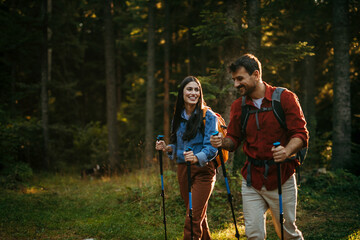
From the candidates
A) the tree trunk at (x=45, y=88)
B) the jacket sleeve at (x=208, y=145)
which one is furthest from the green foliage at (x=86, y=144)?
the jacket sleeve at (x=208, y=145)

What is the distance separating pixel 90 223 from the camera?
6887mm

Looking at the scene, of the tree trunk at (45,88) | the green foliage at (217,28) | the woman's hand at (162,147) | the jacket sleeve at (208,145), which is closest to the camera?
the jacket sleeve at (208,145)

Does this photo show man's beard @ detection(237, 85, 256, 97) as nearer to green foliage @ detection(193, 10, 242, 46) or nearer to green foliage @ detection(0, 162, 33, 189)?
green foliage @ detection(193, 10, 242, 46)

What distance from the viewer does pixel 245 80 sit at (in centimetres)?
335

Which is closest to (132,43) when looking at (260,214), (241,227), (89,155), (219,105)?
(89,155)

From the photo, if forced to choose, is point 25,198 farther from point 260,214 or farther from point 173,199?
point 260,214

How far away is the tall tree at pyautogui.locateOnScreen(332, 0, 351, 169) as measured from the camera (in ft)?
37.1

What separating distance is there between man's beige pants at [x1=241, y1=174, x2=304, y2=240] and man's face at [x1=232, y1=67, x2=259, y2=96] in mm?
1012

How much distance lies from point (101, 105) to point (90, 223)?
22.8 m

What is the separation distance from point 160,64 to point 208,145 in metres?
14.9

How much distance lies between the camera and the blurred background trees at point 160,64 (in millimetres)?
9227

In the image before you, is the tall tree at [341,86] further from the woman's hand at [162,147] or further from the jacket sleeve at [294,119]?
the jacket sleeve at [294,119]

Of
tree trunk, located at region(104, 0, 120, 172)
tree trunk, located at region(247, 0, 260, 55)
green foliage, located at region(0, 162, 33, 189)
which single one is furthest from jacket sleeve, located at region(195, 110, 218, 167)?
tree trunk, located at region(104, 0, 120, 172)

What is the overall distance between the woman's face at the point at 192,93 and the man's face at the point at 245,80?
112 centimetres
